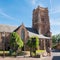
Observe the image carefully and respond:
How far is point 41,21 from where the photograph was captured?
67625mm

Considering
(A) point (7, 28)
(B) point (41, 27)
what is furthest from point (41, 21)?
(A) point (7, 28)

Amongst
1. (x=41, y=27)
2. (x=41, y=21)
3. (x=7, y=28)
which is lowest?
(x=7, y=28)

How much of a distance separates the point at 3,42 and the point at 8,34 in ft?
11.5

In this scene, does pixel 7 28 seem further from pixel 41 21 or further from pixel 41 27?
pixel 41 21

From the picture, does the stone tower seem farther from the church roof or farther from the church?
the church roof

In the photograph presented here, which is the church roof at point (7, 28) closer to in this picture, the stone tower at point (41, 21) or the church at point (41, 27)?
the church at point (41, 27)

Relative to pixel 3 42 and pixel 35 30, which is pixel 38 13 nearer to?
pixel 35 30

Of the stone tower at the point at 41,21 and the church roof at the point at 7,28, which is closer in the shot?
the church roof at the point at 7,28

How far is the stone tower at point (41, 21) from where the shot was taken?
66750 millimetres

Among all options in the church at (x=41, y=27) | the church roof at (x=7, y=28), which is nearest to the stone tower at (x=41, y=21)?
the church at (x=41, y=27)

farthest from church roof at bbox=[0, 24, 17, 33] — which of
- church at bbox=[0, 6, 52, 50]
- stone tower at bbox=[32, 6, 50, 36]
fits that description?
stone tower at bbox=[32, 6, 50, 36]

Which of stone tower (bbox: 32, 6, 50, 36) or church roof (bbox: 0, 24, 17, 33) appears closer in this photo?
church roof (bbox: 0, 24, 17, 33)

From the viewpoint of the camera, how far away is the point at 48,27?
226ft

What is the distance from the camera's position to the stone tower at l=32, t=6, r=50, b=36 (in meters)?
66.8
